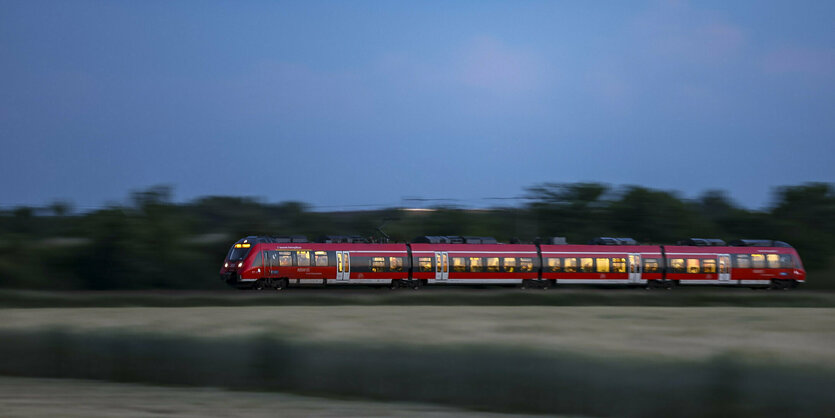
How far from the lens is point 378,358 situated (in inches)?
370

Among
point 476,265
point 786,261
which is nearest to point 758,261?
point 786,261

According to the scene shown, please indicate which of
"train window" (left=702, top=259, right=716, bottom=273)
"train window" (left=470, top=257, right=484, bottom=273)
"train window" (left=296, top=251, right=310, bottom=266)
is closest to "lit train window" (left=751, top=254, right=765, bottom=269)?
"train window" (left=702, top=259, right=716, bottom=273)

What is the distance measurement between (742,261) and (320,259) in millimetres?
21671

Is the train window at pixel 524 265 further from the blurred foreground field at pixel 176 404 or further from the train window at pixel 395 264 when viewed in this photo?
the blurred foreground field at pixel 176 404

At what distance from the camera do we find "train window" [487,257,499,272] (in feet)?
118

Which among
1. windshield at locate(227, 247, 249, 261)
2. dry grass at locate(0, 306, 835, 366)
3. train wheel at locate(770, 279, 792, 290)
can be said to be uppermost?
windshield at locate(227, 247, 249, 261)

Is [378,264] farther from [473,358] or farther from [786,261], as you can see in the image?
[473,358]

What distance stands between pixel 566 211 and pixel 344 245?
96.3 feet

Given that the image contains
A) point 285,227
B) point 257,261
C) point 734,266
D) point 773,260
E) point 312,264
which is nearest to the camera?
point 257,261

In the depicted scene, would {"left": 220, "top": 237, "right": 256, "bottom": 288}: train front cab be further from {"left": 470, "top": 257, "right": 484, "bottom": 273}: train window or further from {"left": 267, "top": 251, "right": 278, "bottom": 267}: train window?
{"left": 470, "top": 257, "right": 484, "bottom": 273}: train window

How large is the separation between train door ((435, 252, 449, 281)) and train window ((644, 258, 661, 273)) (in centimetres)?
1016

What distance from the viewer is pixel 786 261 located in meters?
40.1

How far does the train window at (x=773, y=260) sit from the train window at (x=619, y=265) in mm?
8248

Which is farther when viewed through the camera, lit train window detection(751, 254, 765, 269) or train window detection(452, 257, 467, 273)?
lit train window detection(751, 254, 765, 269)
